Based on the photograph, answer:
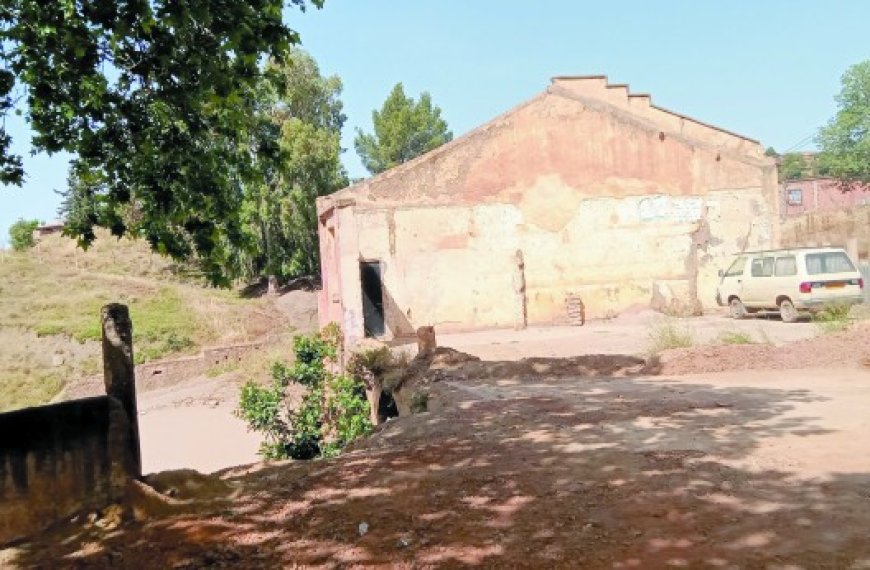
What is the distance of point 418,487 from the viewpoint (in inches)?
219

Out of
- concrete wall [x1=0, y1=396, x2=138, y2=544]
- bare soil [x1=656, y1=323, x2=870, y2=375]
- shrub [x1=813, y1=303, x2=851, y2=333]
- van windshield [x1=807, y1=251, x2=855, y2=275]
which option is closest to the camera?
concrete wall [x1=0, y1=396, x2=138, y2=544]

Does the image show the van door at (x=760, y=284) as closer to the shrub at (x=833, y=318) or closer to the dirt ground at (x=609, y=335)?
the dirt ground at (x=609, y=335)

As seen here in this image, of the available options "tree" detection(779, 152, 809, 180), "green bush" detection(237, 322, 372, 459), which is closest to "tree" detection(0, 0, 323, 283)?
"green bush" detection(237, 322, 372, 459)

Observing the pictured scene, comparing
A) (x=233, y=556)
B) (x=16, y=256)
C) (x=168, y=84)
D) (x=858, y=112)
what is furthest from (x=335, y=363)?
(x=858, y=112)

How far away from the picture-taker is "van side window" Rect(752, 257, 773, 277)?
53.6ft

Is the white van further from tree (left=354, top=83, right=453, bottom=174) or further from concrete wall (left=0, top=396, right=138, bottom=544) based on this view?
tree (left=354, top=83, right=453, bottom=174)

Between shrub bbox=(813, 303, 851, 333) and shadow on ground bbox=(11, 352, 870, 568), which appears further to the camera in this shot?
shrub bbox=(813, 303, 851, 333)

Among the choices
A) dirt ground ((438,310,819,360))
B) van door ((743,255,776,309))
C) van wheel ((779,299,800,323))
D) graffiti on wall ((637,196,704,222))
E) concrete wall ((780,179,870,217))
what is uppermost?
concrete wall ((780,179,870,217))

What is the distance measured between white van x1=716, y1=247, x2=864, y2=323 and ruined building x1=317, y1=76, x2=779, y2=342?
9.23 feet

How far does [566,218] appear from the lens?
19797 mm

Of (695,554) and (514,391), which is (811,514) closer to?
(695,554)

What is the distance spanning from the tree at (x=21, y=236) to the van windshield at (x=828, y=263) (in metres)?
46.1

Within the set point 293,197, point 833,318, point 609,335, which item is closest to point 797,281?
point 833,318

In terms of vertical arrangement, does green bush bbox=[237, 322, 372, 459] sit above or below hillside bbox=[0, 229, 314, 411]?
below
